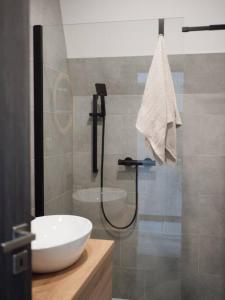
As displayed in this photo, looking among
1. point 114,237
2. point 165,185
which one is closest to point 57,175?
point 114,237

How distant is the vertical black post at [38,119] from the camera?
1993 millimetres

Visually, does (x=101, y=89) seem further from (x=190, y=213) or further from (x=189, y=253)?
(x=189, y=253)

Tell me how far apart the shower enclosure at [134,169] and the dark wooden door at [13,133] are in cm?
135

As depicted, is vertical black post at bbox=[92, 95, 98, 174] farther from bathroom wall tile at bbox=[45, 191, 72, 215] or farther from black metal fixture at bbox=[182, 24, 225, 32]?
black metal fixture at bbox=[182, 24, 225, 32]

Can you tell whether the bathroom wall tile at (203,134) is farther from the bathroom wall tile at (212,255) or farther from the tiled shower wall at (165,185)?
the bathroom wall tile at (212,255)

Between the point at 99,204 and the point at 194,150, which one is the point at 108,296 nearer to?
the point at 99,204

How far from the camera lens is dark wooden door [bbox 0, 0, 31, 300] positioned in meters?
0.70

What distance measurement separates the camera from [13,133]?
2.39 ft

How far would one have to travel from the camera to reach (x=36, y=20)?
199cm

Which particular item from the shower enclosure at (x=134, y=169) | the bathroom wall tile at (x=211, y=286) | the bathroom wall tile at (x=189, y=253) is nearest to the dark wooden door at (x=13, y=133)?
the shower enclosure at (x=134, y=169)

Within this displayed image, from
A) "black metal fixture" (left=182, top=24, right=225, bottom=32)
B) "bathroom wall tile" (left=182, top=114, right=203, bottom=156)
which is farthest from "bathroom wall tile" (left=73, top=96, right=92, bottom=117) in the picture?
"black metal fixture" (left=182, top=24, right=225, bottom=32)

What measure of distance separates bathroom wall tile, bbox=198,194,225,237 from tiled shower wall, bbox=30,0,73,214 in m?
0.99

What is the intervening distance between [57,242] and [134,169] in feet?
3.39

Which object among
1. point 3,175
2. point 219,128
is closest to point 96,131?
point 219,128
